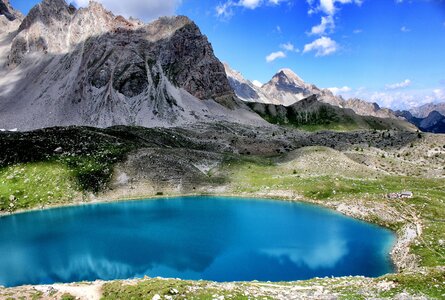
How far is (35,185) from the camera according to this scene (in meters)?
75.1

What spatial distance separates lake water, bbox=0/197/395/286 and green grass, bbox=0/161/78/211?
371 cm

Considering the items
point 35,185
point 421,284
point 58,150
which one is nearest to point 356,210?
point 421,284

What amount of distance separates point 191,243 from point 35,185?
41.9 meters

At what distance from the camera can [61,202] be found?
73.4 meters

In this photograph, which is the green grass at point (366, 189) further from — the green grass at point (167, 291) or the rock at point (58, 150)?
the rock at point (58, 150)

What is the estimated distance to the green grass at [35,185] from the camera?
233ft

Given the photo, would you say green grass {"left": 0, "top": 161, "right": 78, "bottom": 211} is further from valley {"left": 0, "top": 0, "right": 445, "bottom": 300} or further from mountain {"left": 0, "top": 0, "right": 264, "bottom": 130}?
mountain {"left": 0, "top": 0, "right": 264, "bottom": 130}

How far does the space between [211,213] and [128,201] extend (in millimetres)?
19300

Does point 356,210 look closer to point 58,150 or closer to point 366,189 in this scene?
point 366,189

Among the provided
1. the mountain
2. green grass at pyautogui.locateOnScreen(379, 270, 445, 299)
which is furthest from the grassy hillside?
the mountain

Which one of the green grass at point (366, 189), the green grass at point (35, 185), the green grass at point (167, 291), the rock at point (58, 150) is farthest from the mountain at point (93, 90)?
the green grass at point (167, 291)

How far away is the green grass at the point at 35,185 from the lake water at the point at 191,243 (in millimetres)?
3706

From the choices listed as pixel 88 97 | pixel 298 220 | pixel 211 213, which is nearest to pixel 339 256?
pixel 298 220

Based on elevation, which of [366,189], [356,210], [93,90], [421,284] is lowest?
[421,284]
